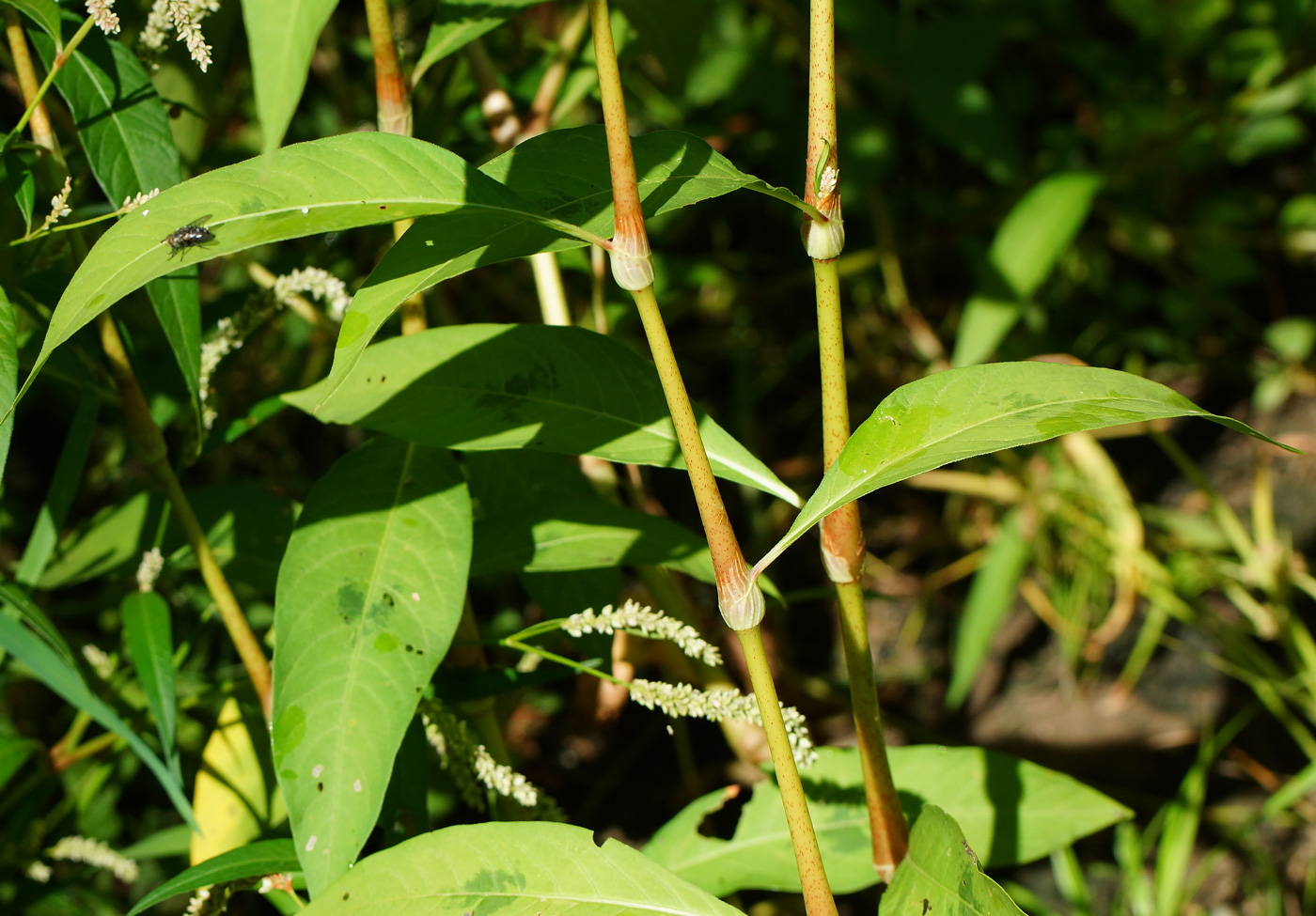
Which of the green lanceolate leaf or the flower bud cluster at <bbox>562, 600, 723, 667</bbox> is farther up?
the green lanceolate leaf

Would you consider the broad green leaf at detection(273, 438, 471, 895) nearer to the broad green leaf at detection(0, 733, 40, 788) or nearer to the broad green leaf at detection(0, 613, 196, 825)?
the broad green leaf at detection(0, 613, 196, 825)

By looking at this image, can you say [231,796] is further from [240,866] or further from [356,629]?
[356,629]

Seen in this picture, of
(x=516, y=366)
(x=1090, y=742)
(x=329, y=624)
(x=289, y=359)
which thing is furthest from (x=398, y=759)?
(x=1090, y=742)

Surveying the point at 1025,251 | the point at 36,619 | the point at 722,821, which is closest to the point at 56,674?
the point at 36,619

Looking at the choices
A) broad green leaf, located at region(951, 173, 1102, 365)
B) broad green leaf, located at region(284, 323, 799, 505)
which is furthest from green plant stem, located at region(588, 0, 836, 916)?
broad green leaf, located at region(951, 173, 1102, 365)

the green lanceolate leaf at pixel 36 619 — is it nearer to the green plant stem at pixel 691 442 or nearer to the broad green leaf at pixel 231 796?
the broad green leaf at pixel 231 796

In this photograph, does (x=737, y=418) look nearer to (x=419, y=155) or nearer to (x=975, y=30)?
(x=975, y=30)

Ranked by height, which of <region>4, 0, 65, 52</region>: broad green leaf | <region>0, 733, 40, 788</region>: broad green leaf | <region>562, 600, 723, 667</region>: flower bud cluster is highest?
<region>4, 0, 65, 52</region>: broad green leaf
